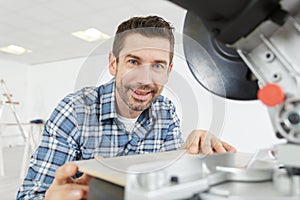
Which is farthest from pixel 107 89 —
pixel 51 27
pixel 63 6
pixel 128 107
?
pixel 51 27

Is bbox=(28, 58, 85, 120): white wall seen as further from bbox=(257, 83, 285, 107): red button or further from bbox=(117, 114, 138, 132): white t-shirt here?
bbox=(257, 83, 285, 107): red button

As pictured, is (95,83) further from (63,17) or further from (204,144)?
(63,17)

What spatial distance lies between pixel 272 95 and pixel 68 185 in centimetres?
39

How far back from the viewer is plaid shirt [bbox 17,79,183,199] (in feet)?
2.58

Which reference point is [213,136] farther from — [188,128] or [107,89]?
[107,89]

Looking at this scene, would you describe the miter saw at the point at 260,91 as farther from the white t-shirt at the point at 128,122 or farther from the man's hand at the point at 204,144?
the white t-shirt at the point at 128,122

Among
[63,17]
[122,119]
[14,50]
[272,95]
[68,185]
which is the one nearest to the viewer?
[272,95]

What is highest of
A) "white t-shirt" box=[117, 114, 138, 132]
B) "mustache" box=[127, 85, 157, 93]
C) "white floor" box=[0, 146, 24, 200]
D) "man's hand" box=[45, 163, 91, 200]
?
"mustache" box=[127, 85, 157, 93]

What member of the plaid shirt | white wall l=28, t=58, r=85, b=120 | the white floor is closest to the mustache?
the plaid shirt

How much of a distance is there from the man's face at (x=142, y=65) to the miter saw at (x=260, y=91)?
1.11ft

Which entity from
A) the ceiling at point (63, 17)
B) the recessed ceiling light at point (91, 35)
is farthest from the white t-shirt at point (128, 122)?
the recessed ceiling light at point (91, 35)

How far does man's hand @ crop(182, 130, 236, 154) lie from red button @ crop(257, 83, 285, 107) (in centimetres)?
32

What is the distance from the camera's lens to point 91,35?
4629 mm

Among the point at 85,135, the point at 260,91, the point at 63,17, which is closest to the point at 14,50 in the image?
the point at 63,17
